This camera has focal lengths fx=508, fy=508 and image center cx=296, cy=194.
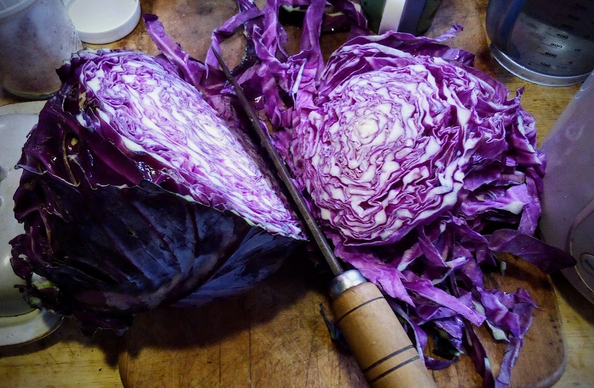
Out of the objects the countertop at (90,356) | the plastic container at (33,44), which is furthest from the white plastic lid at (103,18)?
the countertop at (90,356)

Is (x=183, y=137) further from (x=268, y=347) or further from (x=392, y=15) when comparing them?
(x=392, y=15)

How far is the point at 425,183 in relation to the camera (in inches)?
40.9

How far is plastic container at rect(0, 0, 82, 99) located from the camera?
1.25m

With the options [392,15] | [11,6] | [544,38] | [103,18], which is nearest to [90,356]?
[11,6]

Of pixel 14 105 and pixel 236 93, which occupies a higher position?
pixel 236 93

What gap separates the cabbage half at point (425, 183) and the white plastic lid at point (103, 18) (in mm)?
559

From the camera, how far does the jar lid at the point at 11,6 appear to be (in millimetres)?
1188

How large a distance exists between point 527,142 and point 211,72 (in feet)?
2.62

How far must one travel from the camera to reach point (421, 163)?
3.41ft

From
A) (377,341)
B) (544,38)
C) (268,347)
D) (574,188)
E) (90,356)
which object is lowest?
(90,356)

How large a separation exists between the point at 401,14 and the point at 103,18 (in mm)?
873

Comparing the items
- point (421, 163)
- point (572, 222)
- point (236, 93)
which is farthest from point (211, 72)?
point (572, 222)

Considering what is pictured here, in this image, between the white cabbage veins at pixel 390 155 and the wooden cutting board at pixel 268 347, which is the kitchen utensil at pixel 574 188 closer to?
the wooden cutting board at pixel 268 347

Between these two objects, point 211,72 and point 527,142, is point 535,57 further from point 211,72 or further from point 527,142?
point 211,72
